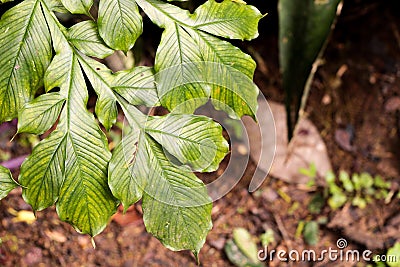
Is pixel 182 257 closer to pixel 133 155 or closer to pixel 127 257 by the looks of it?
pixel 127 257

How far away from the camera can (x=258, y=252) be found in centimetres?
130

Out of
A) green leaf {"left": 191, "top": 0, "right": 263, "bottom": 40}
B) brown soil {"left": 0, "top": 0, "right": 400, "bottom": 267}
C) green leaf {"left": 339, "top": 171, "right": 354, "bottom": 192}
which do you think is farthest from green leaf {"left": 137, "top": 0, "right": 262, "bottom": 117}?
green leaf {"left": 339, "top": 171, "right": 354, "bottom": 192}

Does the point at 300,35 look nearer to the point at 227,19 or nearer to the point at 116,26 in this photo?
the point at 227,19

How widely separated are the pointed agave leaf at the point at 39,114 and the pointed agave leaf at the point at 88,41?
79 millimetres

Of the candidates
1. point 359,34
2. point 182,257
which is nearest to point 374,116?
point 359,34

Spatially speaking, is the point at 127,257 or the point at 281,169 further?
the point at 281,169

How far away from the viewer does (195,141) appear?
0.66 meters

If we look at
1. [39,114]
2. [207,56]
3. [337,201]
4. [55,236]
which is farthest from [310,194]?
[39,114]

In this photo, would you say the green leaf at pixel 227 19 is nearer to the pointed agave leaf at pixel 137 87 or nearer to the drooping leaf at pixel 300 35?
the pointed agave leaf at pixel 137 87

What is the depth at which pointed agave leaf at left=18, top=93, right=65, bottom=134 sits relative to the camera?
66 centimetres

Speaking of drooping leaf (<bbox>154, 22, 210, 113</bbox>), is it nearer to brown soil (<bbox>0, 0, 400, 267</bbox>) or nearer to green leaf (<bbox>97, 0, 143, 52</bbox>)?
green leaf (<bbox>97, 0, 143, 52</bbox>)

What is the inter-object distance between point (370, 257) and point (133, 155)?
2.80 ft

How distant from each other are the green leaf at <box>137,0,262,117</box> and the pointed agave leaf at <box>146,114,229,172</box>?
0.09 feet

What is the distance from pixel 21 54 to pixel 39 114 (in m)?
0.10
